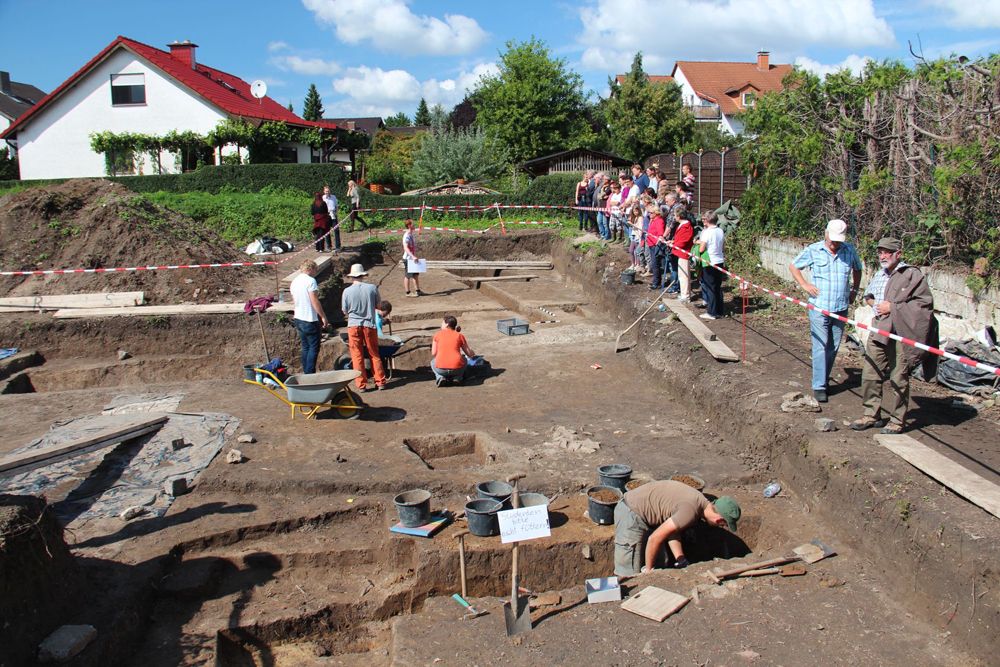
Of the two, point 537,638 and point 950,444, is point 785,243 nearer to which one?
point 950,444

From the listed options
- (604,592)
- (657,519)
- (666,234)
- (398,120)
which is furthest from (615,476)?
(398,120)

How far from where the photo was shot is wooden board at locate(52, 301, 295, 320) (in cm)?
1295

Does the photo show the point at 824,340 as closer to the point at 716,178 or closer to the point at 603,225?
the point at 716,178

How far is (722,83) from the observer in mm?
58562

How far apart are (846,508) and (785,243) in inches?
327

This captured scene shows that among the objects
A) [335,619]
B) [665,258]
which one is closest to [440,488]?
[335,619]

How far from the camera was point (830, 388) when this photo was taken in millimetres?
8016

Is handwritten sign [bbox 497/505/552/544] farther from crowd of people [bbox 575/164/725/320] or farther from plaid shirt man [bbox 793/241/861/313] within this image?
crowd of people [bbox 575/164/725/320]

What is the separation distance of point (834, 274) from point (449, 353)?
5076 millimetres

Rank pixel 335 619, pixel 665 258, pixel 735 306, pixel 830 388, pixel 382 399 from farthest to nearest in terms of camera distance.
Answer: pixel 665 258 < pixel 735 306 < pixel 382 399 < pixel 830 388 < pixel 335 619

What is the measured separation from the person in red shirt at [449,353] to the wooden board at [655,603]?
214 inches

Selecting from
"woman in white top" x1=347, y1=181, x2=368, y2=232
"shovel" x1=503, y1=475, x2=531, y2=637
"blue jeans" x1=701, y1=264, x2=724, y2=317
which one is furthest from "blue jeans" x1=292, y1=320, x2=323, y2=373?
"woman in white top" x1=347, y1=181, x2=368, y2=232

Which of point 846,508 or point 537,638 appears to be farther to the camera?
point 846,508

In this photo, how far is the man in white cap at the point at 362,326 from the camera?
399 inches
